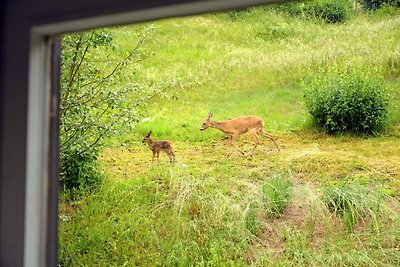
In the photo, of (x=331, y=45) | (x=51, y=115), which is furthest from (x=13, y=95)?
(x=331, y=45)

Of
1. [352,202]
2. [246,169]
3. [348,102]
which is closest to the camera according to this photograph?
[352,202]

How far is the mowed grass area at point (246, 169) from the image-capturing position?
1600mm

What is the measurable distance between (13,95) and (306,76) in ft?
4.80

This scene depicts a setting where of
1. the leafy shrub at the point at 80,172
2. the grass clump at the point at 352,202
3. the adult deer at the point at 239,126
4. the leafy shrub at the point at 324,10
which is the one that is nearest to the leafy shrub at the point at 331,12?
the leafy shrub at the point at 324,10

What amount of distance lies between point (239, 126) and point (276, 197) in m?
0.30

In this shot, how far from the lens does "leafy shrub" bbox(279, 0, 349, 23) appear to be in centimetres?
167

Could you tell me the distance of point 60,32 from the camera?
505 millimetres

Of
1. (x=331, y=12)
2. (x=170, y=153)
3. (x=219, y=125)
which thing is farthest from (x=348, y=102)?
(x=170, y=153)

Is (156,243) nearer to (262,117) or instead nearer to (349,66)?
(262,117)

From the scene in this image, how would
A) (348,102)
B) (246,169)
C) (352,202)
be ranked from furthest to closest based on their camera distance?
(246,169), (348,102), (352,202)

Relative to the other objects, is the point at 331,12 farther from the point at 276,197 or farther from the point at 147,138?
the point at 147,138

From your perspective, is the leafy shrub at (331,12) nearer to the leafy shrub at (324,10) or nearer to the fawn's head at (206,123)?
the leafy shrub at (324,10)

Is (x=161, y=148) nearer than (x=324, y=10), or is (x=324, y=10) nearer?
(x=324, y=10)

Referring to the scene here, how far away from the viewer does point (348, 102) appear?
1.70m
